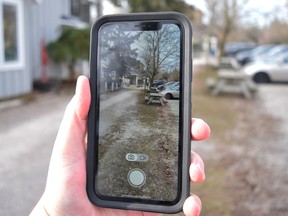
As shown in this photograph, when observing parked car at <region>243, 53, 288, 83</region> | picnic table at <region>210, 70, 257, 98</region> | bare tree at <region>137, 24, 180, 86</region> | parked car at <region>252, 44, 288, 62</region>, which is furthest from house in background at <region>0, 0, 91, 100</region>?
parked car at <region>252, 44, 288, 62</region>

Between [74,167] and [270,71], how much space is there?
14.4m

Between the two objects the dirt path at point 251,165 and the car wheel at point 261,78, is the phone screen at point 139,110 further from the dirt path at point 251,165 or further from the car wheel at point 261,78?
the car wheel at point 261,78

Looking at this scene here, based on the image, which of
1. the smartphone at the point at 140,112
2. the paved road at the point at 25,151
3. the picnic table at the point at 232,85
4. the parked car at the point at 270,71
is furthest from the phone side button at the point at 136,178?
the parked car at the point at 270,71

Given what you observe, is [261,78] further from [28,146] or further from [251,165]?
[28,146]

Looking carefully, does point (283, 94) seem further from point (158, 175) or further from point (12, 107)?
point (158, 175)

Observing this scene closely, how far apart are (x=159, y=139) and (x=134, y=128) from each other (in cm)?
11

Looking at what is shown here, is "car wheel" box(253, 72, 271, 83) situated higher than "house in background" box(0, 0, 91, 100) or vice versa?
"house in background" box(0, 0, 91, 100)

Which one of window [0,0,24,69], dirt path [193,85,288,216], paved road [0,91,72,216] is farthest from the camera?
window [0,0,24,69]

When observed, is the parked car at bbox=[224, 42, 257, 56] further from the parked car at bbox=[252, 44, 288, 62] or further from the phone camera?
the phone camera

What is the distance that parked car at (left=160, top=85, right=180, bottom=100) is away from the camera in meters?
1.26

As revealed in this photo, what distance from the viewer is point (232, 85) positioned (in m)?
11.0

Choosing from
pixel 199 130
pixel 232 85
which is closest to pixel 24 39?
pixel 232 85

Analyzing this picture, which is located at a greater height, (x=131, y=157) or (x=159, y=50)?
(x=159, y=50)

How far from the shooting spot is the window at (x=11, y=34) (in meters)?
8.25
